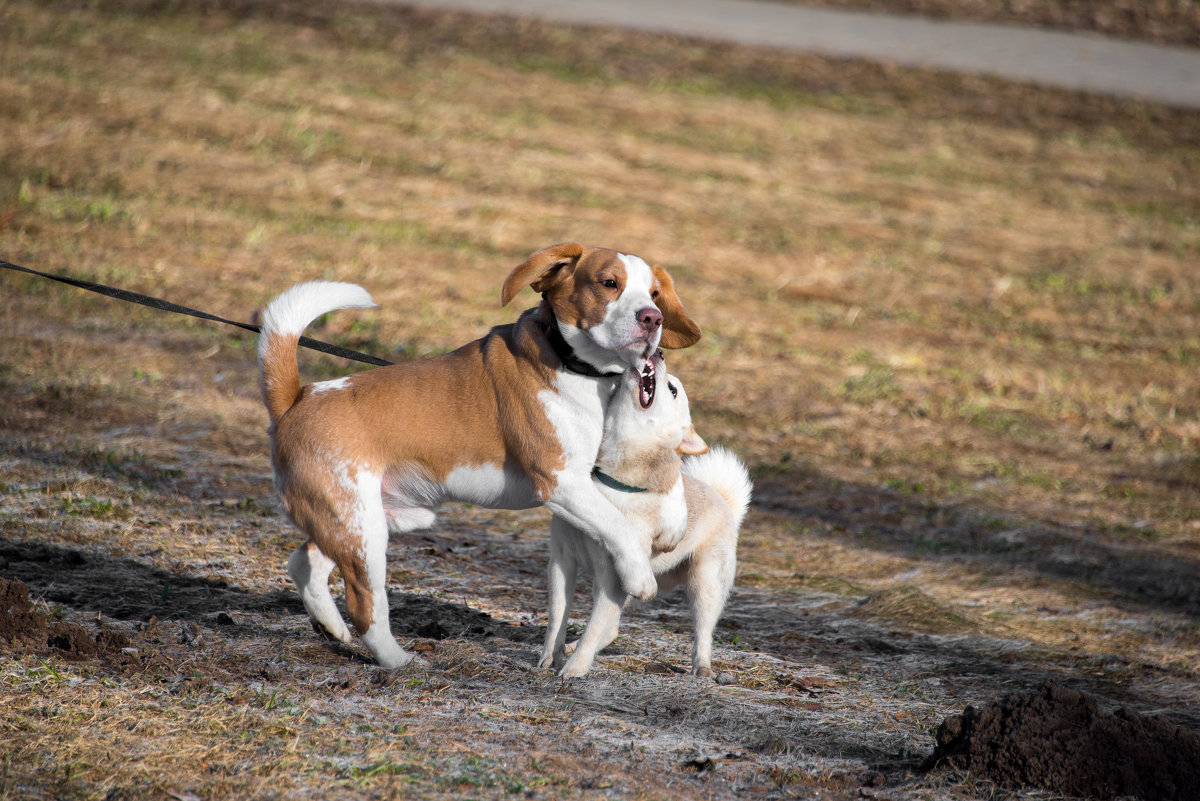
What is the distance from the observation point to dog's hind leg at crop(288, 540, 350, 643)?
4.87 meters

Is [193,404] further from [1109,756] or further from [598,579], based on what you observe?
[1109,756]

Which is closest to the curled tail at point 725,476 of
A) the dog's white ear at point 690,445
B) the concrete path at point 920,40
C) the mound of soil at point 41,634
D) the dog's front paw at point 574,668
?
the dog's white ear at point 690,445

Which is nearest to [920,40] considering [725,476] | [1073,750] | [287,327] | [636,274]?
[725,476]

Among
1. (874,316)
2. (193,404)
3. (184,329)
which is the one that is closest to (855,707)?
(193,404)

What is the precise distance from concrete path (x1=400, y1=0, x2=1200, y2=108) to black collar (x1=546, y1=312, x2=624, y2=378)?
15.5m

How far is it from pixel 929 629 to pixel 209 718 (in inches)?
145

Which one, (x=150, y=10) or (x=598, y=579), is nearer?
(x=598, y=579)

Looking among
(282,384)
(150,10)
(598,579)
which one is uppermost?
(150,10)

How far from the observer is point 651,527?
188 inches

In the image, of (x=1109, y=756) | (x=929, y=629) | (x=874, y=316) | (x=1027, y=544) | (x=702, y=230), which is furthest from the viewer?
(x=702, y=230)

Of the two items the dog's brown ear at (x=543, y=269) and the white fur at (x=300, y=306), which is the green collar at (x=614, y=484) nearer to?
the dog's brown ear at (x=543, y=269)

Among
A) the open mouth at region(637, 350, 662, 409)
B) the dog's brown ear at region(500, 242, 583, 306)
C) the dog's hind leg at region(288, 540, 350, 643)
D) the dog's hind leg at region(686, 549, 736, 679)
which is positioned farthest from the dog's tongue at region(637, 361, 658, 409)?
the dog's hind leg at region(288, 540, 350, 643)

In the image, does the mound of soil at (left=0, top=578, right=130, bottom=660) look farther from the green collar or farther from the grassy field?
the green collar

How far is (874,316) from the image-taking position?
12.8 meters
